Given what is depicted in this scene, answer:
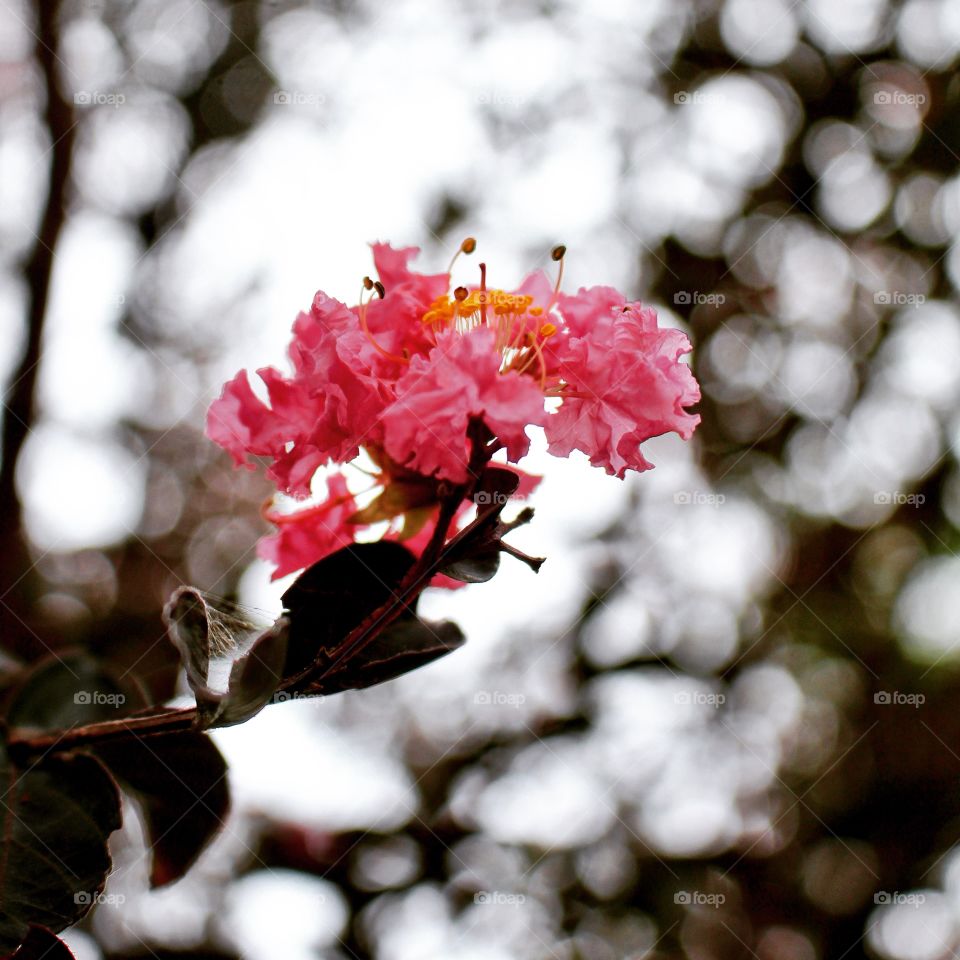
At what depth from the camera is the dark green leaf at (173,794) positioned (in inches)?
39.2

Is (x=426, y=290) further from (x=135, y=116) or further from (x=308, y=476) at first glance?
(x=135, y=116)

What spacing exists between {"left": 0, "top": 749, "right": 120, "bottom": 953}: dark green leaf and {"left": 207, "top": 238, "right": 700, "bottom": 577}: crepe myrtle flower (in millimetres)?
313

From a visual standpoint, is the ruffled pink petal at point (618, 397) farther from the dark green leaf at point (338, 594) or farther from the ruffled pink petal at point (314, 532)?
the ruffled pink petal at point (314, 532)

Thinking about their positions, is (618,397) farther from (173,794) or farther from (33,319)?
(33,319)

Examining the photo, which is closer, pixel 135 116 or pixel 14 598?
pixel 14 598

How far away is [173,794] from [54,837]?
16 centimetres

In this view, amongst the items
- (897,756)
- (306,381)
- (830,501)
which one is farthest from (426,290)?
(897,756)

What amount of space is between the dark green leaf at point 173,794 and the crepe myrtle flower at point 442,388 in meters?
0.27

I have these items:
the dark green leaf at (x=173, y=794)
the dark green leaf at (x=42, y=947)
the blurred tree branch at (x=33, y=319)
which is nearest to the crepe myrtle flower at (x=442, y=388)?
the dark green leaf at (x=173, y=794)

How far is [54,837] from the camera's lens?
89cm

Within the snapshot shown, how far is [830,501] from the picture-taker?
99.7 inches

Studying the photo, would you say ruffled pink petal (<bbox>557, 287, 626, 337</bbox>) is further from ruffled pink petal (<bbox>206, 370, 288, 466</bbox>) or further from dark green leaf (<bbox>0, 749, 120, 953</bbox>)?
dark green leaf (<bbox>0, 749, 120, 953</bbox>)

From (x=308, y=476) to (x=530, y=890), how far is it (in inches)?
65.5

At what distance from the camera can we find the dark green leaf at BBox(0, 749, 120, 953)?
85cm
